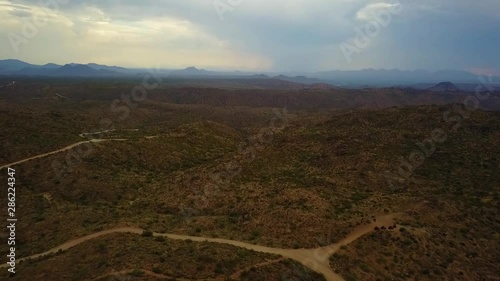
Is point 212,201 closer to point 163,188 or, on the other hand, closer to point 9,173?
point 163,188

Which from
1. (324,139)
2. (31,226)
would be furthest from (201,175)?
(324,139)

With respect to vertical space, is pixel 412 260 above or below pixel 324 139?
below

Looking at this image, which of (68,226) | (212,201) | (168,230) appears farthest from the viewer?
(212,201)

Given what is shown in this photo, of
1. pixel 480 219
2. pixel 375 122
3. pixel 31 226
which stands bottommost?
pixel 31 226

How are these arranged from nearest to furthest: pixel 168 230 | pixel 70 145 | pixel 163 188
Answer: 1. pixel 168 230
2. pixel 163 188
3. pixel 70 145

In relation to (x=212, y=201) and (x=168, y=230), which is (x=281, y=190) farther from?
(x=168, y=230)

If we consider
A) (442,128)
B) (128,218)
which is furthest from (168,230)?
(442,128)

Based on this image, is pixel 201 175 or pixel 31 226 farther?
pixel 201 175
